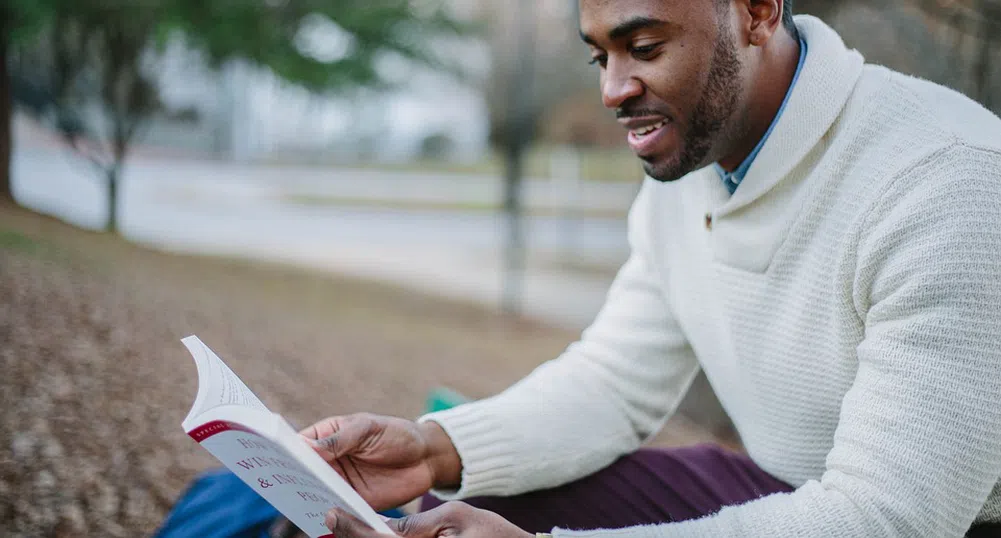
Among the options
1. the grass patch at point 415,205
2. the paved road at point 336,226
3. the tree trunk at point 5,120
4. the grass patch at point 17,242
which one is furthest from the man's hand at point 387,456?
the grass patch at point 415,205

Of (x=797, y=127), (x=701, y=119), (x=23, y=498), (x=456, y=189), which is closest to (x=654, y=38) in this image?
(x=701, y=119)

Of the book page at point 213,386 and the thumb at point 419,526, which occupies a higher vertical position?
the book page at point 213,386

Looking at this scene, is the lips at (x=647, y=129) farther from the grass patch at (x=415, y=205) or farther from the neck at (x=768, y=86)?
the grass patch at (x=415, y=205)

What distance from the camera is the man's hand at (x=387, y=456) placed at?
174 centimetres

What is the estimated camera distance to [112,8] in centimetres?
777

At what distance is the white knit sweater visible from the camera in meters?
1.34

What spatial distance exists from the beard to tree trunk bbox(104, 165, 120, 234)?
8321 millimetres

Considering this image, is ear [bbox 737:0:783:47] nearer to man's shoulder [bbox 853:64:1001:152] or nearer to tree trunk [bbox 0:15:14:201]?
man's shoulder [bbox 853:64:1001:152]

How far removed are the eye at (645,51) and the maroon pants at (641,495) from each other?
2.82 ft

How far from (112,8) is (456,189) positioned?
16.6m

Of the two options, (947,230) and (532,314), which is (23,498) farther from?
(532,314)

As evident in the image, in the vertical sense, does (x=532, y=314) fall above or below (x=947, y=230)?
below

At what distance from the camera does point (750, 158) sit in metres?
1.82

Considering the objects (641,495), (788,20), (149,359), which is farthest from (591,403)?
(149,359)
